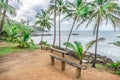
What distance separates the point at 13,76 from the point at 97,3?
12062 millimetres

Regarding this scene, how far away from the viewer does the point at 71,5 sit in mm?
26484

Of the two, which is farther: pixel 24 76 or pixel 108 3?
pixel 108 3

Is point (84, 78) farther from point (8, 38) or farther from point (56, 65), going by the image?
point (8, 38)

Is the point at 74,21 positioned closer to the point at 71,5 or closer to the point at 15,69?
the point at 71,5

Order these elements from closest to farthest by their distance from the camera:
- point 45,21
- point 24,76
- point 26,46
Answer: point 24,76, point 26,46, point 45,21

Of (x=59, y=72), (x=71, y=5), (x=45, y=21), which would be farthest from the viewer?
(x=45, y=21)

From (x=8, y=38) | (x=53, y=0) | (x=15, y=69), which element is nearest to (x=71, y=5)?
(x=53, y=0)

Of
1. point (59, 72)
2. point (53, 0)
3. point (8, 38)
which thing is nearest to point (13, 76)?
point (59, 72)

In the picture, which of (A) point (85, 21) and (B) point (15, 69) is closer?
(B) point (15, 69)

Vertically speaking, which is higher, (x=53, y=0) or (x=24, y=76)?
(x=53, y=0)

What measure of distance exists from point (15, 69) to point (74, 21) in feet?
52.7

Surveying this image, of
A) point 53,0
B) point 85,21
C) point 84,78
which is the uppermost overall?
point 53,0

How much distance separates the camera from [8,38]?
3353 cm

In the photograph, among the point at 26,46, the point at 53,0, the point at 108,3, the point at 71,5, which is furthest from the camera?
the point at 53,0
